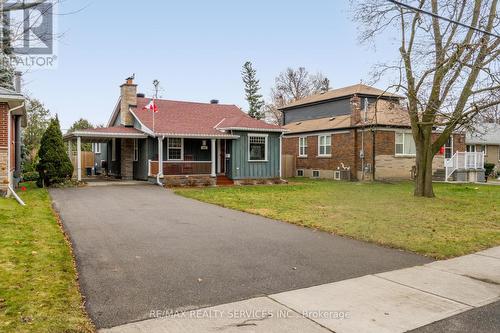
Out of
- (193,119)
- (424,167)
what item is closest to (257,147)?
(193,119)

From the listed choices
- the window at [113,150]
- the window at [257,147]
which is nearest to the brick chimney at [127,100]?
the window at [113,150]

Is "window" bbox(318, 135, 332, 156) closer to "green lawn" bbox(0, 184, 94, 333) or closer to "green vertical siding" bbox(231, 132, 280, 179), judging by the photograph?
"green vertical siding" bbox(231, 132, 280, 179)

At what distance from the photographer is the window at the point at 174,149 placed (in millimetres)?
21391

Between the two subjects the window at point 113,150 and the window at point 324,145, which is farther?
the window at point 324,145

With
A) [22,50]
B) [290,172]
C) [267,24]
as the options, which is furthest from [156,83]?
[22,50]

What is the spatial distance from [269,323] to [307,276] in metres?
1.75

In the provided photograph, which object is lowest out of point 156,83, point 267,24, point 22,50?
point 22,50

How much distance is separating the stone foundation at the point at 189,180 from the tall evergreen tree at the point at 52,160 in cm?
471

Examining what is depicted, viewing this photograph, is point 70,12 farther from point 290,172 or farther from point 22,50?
point 290,172

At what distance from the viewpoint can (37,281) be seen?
4988 millimetres

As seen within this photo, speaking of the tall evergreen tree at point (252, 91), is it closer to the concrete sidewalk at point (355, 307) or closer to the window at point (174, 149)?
the window at point (174, 149)

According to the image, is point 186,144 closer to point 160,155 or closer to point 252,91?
point 160,155

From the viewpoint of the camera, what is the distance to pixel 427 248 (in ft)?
24.3

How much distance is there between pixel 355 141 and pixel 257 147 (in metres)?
6.83
